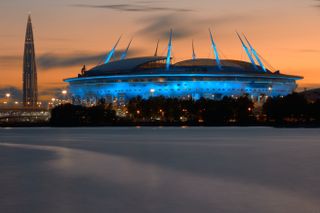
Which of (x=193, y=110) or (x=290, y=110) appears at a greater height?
(x=193, y=110)

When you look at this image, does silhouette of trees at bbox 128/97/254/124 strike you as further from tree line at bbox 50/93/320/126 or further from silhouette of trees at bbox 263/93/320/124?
silhouette of trees at bbox 263/93/320/124

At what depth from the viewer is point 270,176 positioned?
2419 cm

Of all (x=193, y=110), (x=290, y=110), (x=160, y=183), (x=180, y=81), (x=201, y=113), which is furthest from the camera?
(x=180, y=81)

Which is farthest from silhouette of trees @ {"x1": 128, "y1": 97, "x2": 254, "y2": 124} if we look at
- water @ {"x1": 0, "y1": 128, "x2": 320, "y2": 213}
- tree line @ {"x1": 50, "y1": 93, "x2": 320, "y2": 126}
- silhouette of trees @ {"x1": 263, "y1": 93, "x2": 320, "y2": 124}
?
water @ {"x1": 0, "y1": 128, "x2": 320, "y2": 213}

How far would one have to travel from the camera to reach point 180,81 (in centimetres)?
11638

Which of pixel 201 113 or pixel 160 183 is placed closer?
pixel 160 183

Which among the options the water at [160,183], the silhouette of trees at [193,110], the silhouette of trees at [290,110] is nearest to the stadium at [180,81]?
the silhouette of trees at [193,110]

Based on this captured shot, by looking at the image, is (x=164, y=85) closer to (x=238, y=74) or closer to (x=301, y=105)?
(x=238, y=74)

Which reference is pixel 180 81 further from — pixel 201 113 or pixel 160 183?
pixel 160 183

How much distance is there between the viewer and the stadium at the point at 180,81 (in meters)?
116

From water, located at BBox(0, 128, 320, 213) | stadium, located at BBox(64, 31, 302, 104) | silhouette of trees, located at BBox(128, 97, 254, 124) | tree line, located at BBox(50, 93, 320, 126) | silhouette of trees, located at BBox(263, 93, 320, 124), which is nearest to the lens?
water, located at BBox(0, 128, 320, 213)

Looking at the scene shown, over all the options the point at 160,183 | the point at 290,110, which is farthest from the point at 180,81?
the point at 160,183

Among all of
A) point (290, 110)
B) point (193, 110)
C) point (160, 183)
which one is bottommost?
point (160, 183)

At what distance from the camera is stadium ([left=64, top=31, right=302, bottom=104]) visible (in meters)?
116
